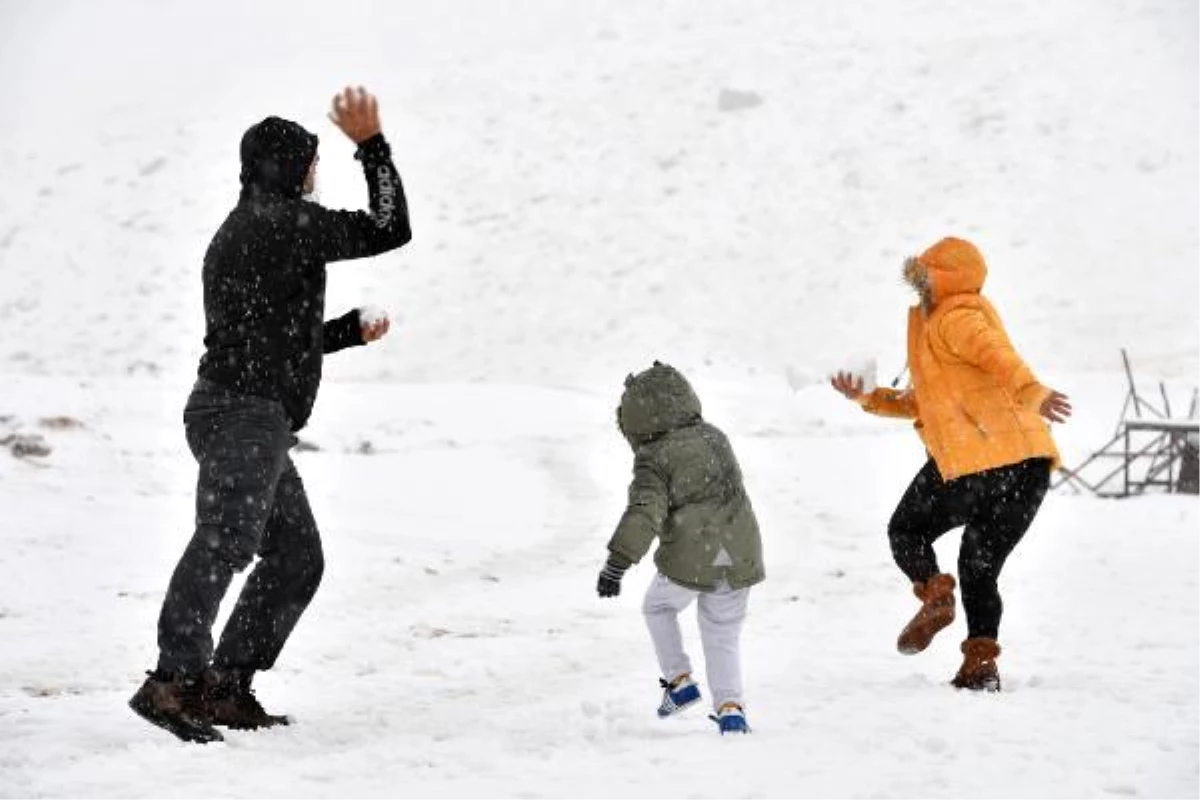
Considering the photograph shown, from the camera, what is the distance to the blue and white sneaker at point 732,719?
4488mm

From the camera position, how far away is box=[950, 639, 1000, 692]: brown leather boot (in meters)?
5.18

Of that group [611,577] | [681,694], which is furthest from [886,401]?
[611,577]

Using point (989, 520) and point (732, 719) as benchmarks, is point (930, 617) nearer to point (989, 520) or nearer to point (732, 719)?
point (989, 520)

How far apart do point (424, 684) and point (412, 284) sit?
996 inches

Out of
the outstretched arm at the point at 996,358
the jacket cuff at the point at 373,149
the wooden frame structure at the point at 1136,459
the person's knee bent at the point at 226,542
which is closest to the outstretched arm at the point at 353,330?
the jacket cuff at the point at 373,149

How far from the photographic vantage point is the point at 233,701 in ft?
14.5

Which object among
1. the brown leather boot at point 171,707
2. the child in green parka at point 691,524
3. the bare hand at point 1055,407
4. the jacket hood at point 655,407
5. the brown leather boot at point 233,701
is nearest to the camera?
the brown leather boot at point 171,707

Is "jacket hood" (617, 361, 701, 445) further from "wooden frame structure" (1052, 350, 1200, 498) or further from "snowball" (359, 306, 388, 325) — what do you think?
"wooden frame structure" (1052, 350, 1200, 498)

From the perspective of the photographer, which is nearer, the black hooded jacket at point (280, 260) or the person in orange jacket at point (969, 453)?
the black hooded jacket at point (280, 260)

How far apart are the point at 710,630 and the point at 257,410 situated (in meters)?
1.72

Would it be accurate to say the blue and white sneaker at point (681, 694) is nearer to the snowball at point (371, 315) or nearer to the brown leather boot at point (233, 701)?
the brown leather boot at point (233, 701)

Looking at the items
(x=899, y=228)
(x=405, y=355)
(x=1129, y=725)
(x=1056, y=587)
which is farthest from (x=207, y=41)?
(x=1129, y=725)

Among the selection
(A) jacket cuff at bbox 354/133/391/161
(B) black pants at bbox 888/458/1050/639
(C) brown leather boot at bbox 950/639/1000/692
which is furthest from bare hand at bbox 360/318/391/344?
(C) brown leather boot at bbox 950/639/1000/692

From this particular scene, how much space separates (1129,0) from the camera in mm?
36250
